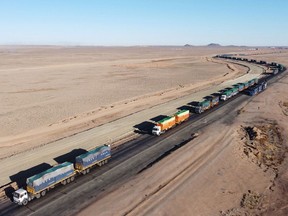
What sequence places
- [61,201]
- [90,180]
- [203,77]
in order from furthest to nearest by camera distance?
1. [203,77]
2. [90,180]
3. [61,201]

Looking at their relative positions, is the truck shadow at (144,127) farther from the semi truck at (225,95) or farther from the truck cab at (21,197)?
the semi truck at (225,95)

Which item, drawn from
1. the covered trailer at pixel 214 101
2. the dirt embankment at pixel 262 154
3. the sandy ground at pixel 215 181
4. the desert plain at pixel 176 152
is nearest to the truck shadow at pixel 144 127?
the desert plain at pixel 176 152

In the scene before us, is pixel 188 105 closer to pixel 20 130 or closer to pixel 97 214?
pixel 20 130

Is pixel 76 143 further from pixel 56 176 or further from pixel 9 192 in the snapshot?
pixel 9 192

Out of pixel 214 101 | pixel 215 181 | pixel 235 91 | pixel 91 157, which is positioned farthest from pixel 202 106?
pixel 91 157

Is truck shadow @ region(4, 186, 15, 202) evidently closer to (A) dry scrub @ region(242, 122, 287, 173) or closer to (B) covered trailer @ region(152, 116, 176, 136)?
(B) covered trailer @ region(152, 116, 176, 136)

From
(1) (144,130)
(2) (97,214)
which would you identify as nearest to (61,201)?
(2) (97,214)

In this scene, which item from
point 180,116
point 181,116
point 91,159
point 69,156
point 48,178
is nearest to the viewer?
point 48,178
